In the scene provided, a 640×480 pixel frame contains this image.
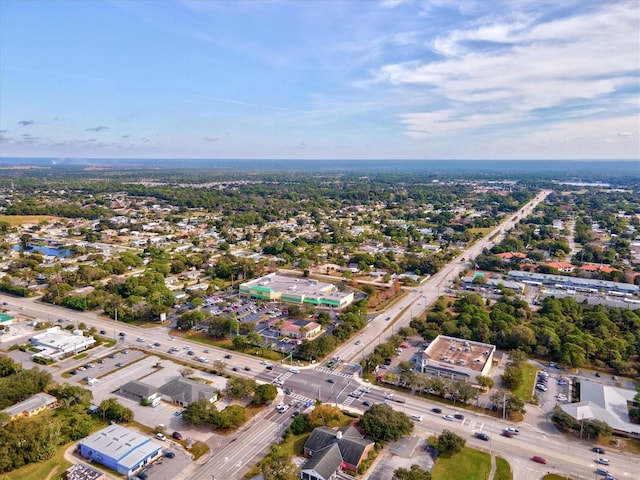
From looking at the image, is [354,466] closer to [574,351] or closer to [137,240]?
[574,351]

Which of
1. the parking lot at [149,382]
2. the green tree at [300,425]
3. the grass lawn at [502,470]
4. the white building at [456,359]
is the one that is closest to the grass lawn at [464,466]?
the grass lawn at [502,470]

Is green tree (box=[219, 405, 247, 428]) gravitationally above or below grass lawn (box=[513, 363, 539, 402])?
above

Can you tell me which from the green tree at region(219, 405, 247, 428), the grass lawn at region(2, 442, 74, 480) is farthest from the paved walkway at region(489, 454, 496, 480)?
the grass lawn at region(2, 442, 74, 480)

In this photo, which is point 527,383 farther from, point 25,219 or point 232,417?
point 25,219

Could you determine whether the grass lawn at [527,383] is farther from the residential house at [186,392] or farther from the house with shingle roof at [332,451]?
the residential house at [186,392]

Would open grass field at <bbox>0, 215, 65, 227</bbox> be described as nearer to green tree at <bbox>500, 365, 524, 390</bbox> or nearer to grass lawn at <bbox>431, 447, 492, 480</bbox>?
green tree at <bbox>500, 365, 524, 390</bbox>

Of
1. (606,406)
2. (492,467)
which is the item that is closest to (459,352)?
(606,406)
